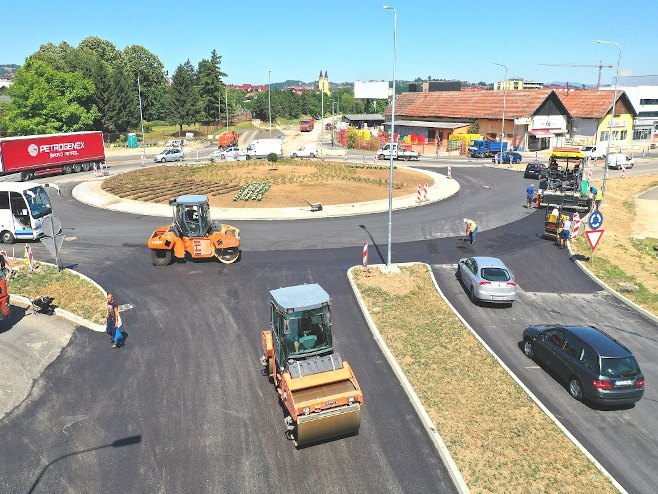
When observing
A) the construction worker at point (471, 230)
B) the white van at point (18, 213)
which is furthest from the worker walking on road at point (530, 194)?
the white van at point (18, 213)

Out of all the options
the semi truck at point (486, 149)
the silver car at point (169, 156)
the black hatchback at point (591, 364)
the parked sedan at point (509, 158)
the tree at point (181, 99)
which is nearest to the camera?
the black hatchback at point (591, 364)

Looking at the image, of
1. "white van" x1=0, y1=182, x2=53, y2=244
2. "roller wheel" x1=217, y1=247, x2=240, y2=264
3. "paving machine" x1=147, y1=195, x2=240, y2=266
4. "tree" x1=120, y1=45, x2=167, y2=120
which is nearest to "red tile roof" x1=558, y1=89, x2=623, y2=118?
"roller wheel" x1=217, y1=247, x2=240, y2=264

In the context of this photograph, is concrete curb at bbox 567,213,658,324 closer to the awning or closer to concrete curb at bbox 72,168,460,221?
concrete curb at bbox 72,168,460,221

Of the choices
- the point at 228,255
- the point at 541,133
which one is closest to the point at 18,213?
the point at 228,255

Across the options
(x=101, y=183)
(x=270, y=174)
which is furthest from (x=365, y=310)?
(x=101, y=183)

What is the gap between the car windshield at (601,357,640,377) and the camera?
12492 millimetres

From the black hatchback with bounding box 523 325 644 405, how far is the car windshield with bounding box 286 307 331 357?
679 centimetres

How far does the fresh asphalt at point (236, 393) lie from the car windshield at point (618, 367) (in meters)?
1.09

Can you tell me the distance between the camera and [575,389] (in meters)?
13.3

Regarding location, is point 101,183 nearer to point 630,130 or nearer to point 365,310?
point 365,310

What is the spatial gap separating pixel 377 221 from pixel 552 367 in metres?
17.6

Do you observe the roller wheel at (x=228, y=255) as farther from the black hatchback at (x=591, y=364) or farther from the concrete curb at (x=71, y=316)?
the black hatchback at (x=591, y=364)

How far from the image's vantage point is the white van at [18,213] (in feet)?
82.6

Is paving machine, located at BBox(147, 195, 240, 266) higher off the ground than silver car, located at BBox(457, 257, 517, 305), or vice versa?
paving machine, located at BBox(147, 195, 240, 266)
